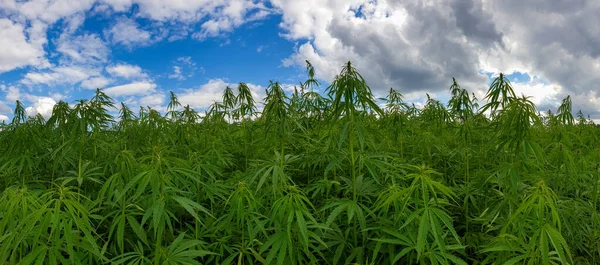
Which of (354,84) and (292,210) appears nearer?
(292,210)

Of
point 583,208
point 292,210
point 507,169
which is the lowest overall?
point 583,208

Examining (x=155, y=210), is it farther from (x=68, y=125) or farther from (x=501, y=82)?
(x=501, y=82)

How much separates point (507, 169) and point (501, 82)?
2.67ft

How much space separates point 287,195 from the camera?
231 centimetres

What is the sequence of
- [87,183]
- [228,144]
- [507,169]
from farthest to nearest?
[228,144], [87,183], [507,169]

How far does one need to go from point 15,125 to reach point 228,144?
224 centimetres

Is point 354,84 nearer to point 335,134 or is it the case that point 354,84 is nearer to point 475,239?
point 335,134

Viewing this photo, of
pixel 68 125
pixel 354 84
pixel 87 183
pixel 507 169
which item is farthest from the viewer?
pixel 87 183

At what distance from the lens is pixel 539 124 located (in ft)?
8.69

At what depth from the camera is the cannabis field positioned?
7.15 feet

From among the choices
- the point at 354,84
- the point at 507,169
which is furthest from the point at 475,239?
the point at 354,84

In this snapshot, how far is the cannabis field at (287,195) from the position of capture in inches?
85.8

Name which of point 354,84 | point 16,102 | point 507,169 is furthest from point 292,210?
point 16,102

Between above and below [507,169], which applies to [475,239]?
below
